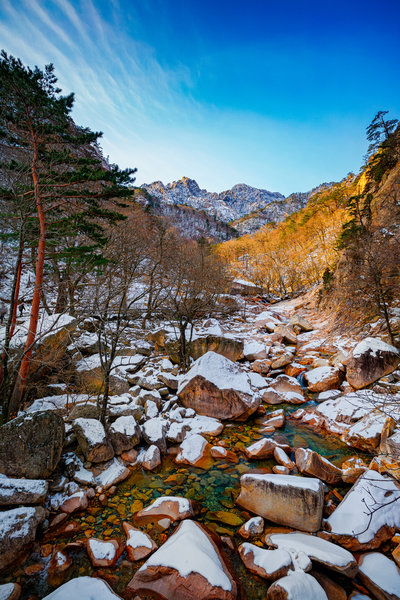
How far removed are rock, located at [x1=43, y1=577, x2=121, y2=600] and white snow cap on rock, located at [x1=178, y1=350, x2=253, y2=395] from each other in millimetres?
5322

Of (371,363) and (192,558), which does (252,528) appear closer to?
(192,558)

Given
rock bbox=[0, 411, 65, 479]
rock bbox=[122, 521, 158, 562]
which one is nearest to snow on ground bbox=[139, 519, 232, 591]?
rock bbox=[122, 521, 158, 562]

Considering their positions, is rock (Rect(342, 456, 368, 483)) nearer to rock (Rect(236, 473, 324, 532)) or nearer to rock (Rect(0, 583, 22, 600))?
rock (Rect(236, 473, 324, 532))

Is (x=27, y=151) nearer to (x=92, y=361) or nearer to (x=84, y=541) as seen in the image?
(x=92, y=361)

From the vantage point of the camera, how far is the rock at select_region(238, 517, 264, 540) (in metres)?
4.03

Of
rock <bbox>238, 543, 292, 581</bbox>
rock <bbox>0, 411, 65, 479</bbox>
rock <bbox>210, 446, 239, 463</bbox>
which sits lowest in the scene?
rock <bbox>210, 446, 239, 463</bbox>

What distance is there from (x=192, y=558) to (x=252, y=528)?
4.62ft

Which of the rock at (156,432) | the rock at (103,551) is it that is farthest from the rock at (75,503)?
the rock at (156,432)

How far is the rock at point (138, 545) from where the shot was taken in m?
3.68

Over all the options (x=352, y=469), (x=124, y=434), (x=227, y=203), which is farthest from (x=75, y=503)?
(x=227, y=203)

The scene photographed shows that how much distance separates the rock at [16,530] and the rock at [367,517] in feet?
16.9

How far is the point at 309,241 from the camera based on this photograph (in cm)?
3778

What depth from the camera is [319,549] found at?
3.46 metres

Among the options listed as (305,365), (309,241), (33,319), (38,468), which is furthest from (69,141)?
(309,241)
